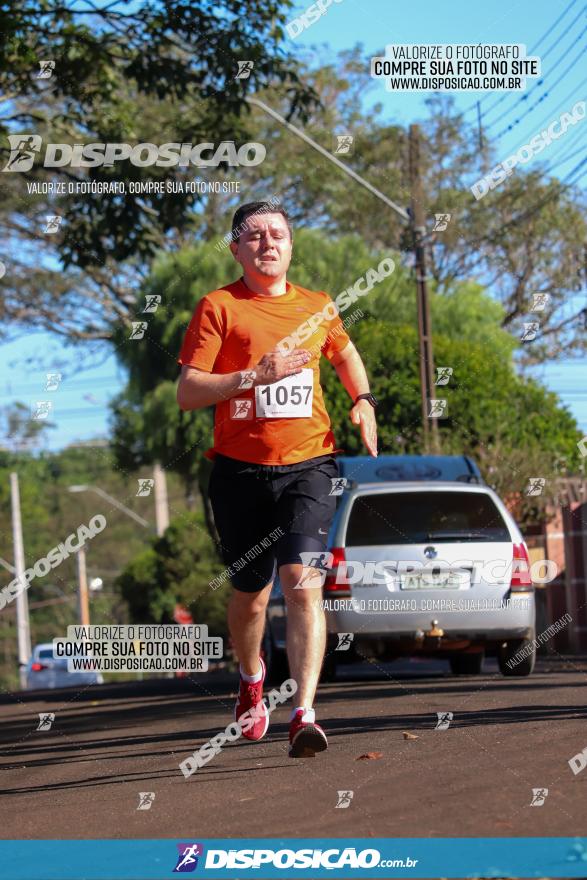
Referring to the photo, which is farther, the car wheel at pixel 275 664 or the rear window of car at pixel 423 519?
the car wheel at pixel 275 664

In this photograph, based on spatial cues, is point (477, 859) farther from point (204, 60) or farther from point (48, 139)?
point (48, 139)

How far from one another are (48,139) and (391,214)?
10.1 metres

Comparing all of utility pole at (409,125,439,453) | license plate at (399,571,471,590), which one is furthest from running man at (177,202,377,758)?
utility pole at (409,125,439,453)

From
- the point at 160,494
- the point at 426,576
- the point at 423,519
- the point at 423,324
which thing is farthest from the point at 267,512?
the point at 160,494

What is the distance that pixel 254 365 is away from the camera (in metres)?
6.24

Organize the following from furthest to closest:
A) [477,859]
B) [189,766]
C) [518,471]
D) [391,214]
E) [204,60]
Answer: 1. [391,214]
2. [518,471]
3. [204,60]
4. [189,766]
5. [477,859]

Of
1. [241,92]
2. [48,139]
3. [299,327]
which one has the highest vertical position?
[48,139]

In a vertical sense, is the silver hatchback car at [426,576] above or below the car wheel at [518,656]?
above

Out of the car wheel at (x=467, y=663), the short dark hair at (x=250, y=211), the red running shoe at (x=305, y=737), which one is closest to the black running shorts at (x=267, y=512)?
the red running shoe at (x=305, y=737)

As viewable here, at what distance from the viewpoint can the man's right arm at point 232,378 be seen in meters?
5.92

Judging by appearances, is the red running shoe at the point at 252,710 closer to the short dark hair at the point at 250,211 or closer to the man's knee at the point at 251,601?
the man's knee at the point at 251,601

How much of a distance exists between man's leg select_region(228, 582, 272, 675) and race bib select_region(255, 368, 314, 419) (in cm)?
75

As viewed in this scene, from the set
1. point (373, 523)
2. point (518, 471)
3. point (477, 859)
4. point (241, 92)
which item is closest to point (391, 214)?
point (518, 471)

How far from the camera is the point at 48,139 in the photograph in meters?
30.0
